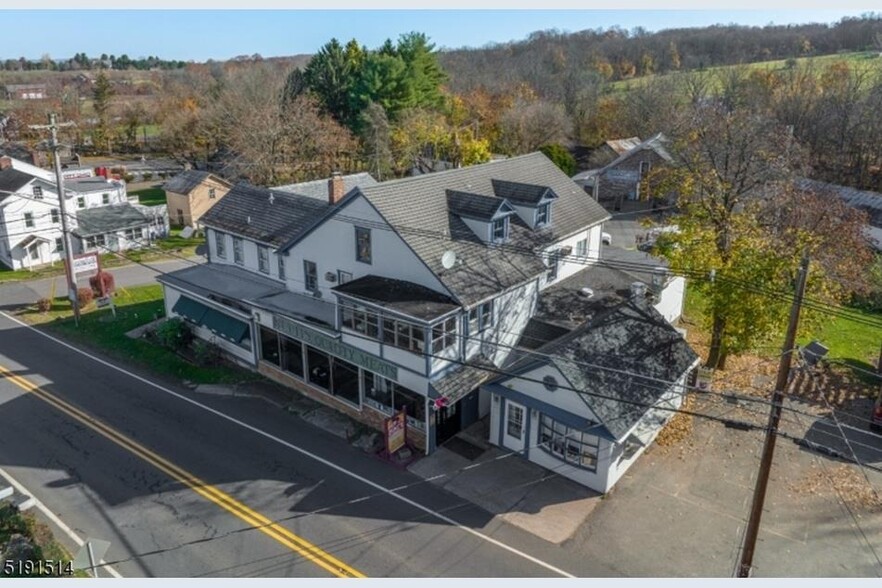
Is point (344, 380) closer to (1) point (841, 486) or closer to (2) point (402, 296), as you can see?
(2) point (402, 296)

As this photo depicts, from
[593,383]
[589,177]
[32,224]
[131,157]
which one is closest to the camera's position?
[593,383]

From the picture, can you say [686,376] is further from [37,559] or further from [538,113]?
[538,113]

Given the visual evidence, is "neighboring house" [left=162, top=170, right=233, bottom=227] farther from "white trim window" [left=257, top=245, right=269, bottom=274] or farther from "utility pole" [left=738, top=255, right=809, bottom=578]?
"utility pole" [left=738, top=255, right=809, bottom=578]

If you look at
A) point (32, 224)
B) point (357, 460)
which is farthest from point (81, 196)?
point (357, 460)

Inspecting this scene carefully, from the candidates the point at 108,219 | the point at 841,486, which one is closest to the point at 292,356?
the point at 841,486

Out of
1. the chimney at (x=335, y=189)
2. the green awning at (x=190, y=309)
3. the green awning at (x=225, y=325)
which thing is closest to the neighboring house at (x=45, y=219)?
the green awning at (x=190, y=309)

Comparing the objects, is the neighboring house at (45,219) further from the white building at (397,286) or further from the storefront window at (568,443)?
the storefront window at (568,443)

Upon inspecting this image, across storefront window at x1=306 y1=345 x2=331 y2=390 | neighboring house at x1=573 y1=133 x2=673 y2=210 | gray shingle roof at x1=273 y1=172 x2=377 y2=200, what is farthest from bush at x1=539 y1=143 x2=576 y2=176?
storefront window at x1=306 y1=345 x2=331 y2=390
